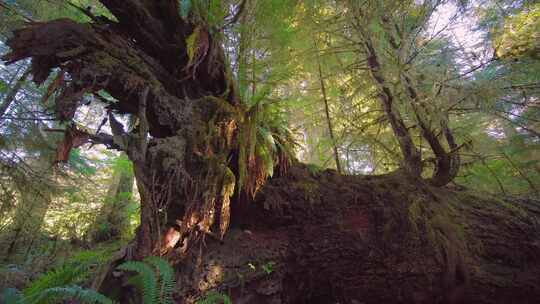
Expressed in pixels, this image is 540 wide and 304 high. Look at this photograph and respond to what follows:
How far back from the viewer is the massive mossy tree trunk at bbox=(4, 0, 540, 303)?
2.27 metres

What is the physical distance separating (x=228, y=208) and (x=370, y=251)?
159 cm

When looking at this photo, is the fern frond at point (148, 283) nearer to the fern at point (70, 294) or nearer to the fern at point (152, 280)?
the fern at point (152, 280)

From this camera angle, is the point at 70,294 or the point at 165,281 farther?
the point at 165,281

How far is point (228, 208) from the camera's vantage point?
2.71 meters

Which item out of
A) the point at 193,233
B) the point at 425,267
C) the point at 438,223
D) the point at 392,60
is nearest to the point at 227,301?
the point at 193,233

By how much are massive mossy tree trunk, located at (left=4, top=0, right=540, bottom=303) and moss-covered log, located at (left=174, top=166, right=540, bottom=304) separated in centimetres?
1

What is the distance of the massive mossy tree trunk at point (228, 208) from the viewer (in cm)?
227

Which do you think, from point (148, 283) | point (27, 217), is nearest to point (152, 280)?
point (148, 283)

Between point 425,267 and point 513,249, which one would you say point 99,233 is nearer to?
point 425,267

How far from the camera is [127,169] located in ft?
21.0

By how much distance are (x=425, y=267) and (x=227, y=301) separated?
206 cm

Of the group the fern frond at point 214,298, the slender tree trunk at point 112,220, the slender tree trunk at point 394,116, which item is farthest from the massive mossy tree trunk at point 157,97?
the slender tree trunk at point 112,220

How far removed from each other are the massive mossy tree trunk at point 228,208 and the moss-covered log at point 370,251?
0.01 meters

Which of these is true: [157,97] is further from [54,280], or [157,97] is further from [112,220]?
[112,220]
